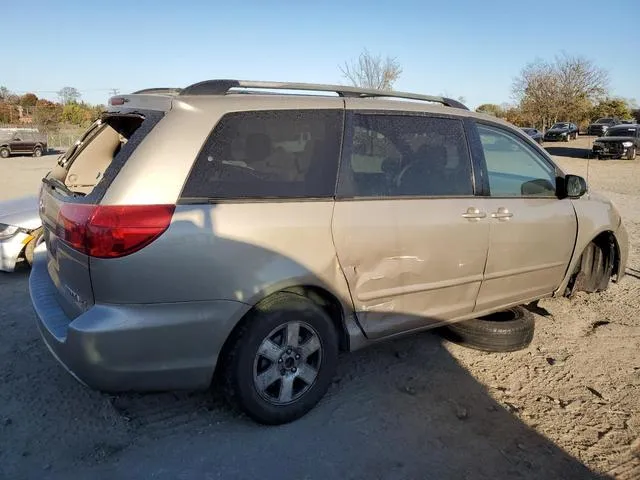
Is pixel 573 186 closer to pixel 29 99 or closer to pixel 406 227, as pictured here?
pixel 406 227

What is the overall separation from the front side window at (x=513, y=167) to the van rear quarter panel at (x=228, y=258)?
1.60 meters

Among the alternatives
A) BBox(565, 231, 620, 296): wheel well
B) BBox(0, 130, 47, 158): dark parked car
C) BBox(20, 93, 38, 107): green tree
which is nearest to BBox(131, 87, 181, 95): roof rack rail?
BBox(565, 231, 620, 296): wheel well

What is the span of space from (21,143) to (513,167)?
107ft

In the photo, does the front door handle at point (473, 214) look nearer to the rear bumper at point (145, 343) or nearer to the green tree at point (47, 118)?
the rear bumper at point (145, 343)

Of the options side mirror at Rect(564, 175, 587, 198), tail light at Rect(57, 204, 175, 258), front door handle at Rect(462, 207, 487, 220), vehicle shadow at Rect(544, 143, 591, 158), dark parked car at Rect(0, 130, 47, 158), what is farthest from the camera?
vehicle shadow at Rect(544, 143, 591, 158)

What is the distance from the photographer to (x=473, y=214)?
3.53 metres

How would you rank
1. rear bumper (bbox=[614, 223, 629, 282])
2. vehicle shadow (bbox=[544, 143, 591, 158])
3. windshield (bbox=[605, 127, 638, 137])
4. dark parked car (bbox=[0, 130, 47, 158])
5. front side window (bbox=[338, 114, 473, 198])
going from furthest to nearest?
vehicle shadow (bbox=[544, 143, 591, 158])
dark parked car (bbox=[0, 130, 47, 158])
windshield (bbox=[605, 127, 638, 137])
rear bumper (bbox=[614, 223, 629, 282])
front side window (bbox=[338, 114, 473, 198])

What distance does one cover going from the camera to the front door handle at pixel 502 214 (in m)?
3.67

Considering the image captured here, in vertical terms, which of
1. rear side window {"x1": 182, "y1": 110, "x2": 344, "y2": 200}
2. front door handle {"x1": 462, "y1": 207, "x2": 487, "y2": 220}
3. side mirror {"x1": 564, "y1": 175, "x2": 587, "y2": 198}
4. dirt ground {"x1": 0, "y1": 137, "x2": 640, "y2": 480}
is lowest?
dirt ground {"x1": 0, "y1": 137, "x2": 640, "y2": 480}

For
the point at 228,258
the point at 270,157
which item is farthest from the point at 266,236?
the point at 270,157

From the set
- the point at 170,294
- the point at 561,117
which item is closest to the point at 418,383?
the point at 170,294

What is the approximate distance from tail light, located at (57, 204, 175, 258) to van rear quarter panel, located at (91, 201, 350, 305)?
0.12 ft

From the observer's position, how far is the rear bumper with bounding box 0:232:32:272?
17.8 feet

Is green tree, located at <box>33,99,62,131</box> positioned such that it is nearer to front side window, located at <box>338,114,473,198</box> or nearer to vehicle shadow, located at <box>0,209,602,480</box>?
vehicle shadow, located at <box>0,209,602,480</box>
